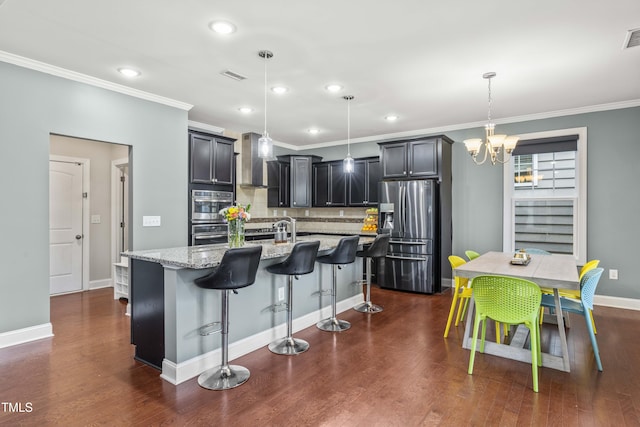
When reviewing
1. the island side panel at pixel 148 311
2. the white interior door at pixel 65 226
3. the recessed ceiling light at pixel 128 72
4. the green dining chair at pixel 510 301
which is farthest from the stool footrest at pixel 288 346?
the white interior door at pixel 65 226

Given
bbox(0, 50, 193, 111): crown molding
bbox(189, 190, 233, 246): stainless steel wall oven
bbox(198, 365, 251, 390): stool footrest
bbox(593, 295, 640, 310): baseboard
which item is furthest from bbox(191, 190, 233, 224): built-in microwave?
bbox(593, 295, 640, 310): baseboard

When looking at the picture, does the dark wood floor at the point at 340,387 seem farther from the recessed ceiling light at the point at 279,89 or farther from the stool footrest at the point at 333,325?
the recessed ceiling light at the point at 279,89

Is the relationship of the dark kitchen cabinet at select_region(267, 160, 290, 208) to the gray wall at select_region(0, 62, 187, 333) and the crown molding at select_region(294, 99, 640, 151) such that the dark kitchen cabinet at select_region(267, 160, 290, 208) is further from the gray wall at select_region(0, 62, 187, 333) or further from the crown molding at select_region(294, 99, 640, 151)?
the gray wall at select_region(0, 62, 187, 333)

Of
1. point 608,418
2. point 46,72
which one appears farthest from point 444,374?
point 46,72

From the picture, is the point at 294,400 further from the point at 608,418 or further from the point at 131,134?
the point at 131,134

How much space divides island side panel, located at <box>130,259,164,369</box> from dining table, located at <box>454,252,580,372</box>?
2433 millimetres

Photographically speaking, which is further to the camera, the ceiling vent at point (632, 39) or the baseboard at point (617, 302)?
the baseboard at point (617, 302)

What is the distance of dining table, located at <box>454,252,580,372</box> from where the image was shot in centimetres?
265

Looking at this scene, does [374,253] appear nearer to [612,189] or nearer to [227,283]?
[227,283]

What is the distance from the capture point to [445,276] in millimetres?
5766

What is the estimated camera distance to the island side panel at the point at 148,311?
107 inches

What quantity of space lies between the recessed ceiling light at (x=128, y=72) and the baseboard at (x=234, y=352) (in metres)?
2.75

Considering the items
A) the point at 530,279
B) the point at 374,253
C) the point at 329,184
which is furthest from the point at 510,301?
the point at 329,184

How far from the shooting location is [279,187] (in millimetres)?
7016
